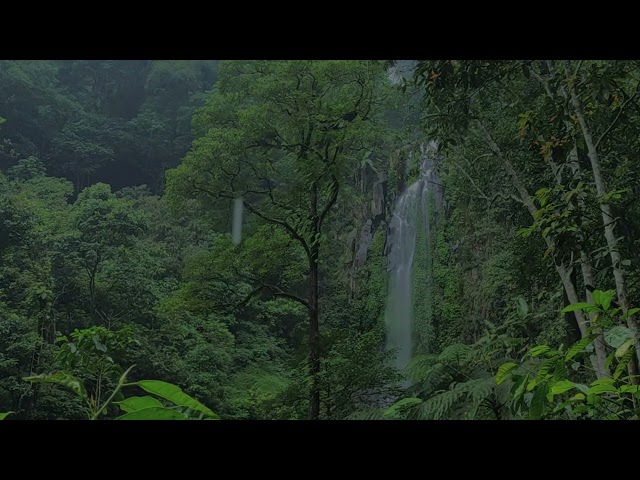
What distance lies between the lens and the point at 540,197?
368cm

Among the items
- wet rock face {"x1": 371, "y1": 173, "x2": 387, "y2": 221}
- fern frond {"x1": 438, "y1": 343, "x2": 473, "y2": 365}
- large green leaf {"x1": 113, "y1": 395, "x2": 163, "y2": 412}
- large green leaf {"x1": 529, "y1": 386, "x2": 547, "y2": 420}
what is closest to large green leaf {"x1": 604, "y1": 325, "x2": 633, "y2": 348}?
large green leaf {"x1": 529, "y1": 386, "x2": 547, "y2": 420}

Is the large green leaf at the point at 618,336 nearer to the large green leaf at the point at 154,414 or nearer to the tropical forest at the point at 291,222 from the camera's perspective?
the large green leaf at the point at 154,414

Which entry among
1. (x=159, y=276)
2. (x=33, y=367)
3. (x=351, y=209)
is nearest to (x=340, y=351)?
(x=351, y=209)

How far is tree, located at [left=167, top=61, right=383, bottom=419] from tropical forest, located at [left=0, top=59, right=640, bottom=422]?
0.05 ft

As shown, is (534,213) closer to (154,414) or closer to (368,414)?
(368,414)

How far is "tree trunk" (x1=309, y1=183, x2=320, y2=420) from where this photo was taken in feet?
Answer: 13.0

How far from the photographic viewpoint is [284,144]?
4.23 meters

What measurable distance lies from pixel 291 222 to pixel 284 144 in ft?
1.81

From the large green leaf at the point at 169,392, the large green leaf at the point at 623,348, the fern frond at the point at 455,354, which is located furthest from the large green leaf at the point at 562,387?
the fern frond at the point at 455,354

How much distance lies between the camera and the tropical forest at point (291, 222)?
3.82 m
